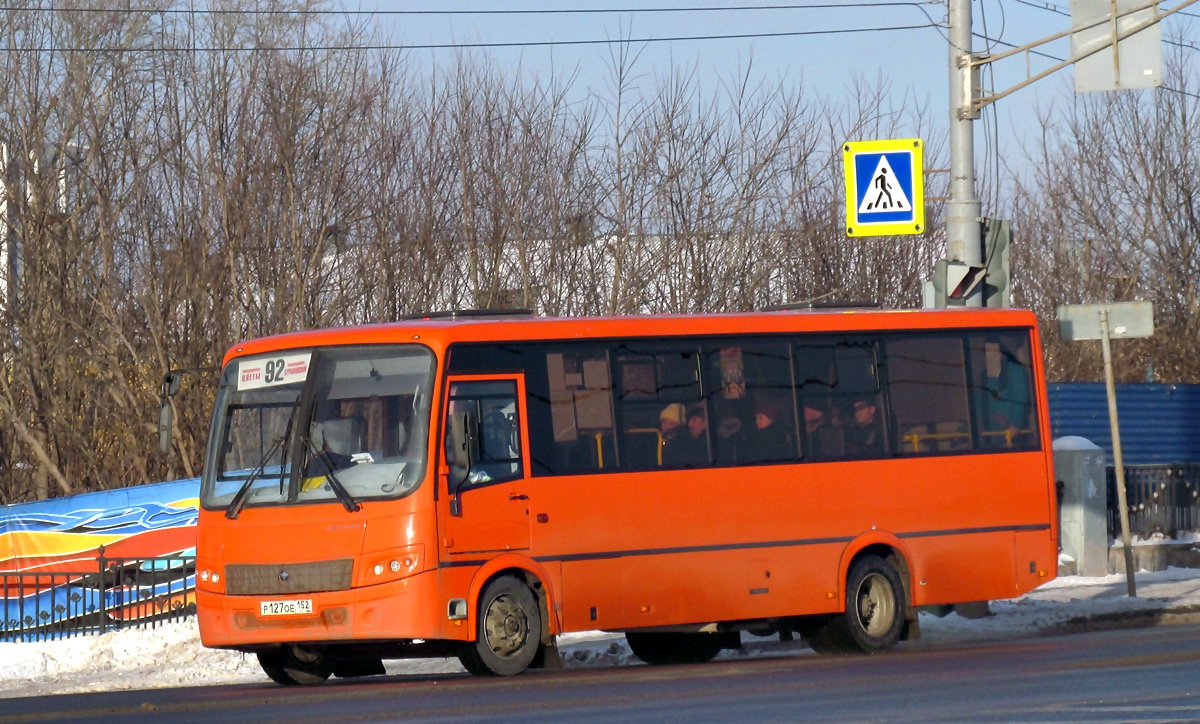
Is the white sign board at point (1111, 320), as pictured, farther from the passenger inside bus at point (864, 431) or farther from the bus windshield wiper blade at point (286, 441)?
the bus windshield wiper blade at point (286, 441)

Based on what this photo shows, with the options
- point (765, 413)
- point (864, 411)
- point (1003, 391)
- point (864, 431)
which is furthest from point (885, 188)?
point (765, 413)

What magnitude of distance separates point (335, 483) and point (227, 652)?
4.83m

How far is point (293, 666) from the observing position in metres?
13.6

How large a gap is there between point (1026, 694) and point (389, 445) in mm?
4933

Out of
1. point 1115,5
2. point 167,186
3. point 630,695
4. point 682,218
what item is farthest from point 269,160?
point 630,695

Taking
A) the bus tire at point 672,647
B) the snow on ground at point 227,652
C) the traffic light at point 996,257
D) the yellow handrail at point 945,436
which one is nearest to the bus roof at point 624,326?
the yellow handrail at point 945,436

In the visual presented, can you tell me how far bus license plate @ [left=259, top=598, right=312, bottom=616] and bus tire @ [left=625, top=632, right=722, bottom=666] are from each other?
12.1ft

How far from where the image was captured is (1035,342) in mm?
16281

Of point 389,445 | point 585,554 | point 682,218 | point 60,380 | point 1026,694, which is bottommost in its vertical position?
point 1026,694

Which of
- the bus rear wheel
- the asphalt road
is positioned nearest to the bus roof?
the bus rear wheel

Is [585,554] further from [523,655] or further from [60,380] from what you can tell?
[60,380]

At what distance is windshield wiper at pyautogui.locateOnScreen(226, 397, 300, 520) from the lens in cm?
1303

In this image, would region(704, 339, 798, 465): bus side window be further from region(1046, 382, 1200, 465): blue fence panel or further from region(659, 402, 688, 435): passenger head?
region(1046, 382, 1200, 465): blue fence panel

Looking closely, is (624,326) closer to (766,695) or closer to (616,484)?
(616,484)
